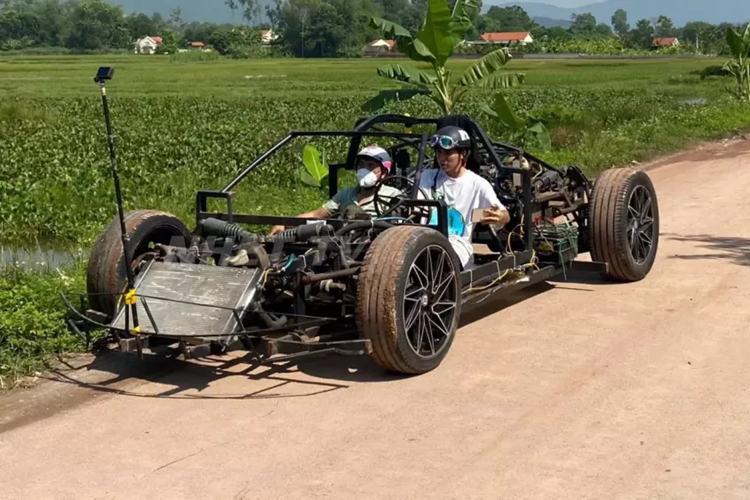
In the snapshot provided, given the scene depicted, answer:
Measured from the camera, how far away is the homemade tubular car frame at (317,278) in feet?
20.8

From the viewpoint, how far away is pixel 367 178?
7.90 meters

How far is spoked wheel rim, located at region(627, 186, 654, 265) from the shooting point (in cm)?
923

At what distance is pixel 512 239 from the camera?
856 cm

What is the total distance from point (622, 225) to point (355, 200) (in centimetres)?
237

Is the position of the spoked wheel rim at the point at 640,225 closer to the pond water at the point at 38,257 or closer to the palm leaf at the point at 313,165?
the palm leaf at the point at 313,165

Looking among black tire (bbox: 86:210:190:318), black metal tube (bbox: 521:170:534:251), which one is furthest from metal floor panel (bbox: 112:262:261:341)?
black metal tube (bbox: 521:170:534:251)

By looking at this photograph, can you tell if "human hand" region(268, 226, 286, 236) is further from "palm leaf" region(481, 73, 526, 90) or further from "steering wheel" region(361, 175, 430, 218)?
"palm leaf" region(481, 73, 526, 90)

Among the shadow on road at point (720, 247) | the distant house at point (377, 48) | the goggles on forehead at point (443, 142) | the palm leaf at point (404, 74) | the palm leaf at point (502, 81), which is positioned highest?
the distant house at point (377, 48)

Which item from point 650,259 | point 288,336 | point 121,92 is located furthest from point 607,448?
point 121,92

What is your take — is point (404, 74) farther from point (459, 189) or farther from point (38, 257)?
point (459, 189)

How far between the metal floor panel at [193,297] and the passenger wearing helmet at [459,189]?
5.90 ft

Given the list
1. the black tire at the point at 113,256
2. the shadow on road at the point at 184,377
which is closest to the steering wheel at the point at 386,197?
the shadow on road at the point at 184,377

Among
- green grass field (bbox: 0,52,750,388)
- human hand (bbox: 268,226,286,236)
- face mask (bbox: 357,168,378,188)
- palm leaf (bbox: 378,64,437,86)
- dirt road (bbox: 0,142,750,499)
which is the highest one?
palm leaf (bbox: 378,64,437,86)

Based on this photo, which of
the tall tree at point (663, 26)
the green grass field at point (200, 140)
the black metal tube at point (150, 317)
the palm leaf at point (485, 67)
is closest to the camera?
the black metal tube at point (150, 317)
